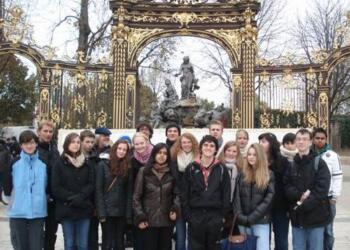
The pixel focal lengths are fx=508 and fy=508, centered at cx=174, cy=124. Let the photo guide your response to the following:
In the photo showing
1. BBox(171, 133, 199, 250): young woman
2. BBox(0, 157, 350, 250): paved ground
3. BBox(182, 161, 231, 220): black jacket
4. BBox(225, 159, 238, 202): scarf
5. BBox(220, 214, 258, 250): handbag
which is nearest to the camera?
BBox(182, 161, 231, 220): black jacket

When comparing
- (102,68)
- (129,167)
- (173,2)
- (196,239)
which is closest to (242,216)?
(196,239)

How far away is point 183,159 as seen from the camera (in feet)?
19.6

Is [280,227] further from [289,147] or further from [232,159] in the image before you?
[232,159]

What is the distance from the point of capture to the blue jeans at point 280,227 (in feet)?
20.1

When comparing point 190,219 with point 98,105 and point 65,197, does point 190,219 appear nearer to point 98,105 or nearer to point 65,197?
point 65,197

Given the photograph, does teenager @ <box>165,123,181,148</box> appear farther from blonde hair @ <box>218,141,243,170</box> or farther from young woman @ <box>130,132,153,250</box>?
blonde hair @ <box>218,141,243,170</box>

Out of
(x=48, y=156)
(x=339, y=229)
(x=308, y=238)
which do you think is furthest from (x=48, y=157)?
(x=339, y=229)

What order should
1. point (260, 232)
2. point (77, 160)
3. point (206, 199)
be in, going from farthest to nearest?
point (77, 160) → point (260, 232) → point (206, 199)

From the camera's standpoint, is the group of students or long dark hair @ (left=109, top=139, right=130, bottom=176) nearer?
the group of students

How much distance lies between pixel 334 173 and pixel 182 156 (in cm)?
188

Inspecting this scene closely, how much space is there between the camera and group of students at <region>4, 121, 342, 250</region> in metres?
5.40

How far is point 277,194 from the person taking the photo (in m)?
5.89

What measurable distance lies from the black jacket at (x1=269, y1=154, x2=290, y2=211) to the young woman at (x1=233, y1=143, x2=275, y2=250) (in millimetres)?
307

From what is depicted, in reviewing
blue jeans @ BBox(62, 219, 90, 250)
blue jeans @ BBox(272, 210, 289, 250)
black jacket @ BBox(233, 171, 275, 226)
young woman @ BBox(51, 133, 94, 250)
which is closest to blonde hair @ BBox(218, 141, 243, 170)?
black jacket @ BBox(233, 171, 275, 226)
